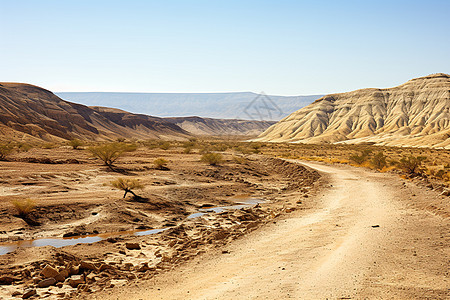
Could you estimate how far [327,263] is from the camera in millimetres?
9406

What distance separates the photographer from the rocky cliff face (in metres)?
119

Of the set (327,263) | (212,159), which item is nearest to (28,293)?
(327,263)

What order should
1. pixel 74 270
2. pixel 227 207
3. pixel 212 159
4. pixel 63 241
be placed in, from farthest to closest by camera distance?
pixel 212 159, pixel 227 207, pixel 63 241, pixel 74 270

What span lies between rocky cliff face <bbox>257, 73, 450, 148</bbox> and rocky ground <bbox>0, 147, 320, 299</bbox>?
87.9 m

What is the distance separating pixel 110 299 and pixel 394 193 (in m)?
16.1

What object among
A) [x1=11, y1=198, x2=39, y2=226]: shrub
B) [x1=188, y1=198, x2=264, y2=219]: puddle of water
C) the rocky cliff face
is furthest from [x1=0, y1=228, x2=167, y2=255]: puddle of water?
the rocky cliff face

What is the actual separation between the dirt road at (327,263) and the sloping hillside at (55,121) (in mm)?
73232

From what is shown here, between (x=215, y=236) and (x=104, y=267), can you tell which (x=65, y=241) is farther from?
(x=215, y=236)

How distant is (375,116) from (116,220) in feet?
452

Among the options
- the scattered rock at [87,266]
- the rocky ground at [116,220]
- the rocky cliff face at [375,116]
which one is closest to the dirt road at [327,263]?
the rocky ground at [116,220]

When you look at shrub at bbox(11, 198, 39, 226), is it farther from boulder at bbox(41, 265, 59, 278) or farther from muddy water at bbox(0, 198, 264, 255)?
boulder at bbox(41, 265, 59, 278)

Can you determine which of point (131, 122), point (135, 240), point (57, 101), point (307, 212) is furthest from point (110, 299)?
point (131, 122)

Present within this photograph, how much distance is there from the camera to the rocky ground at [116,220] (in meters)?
9.62

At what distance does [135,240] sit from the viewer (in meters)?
13.5
